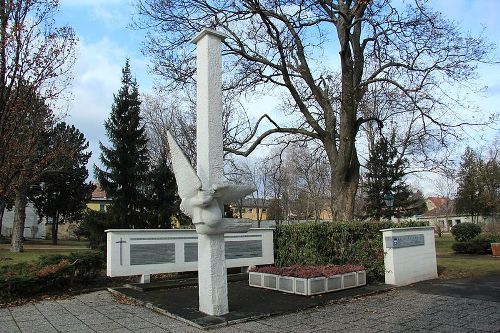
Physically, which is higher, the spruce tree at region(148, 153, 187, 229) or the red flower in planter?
the spruce tree at region(148, 153, 187, 229)

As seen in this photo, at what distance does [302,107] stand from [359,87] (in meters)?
2.71

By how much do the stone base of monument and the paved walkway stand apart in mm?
193

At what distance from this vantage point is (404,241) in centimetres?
1220

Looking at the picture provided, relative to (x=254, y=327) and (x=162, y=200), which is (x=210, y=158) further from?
(x=162, y=200)

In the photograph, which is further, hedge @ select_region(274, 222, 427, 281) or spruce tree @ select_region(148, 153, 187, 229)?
spruce tree @ select_region(148, 153, 187, 229)

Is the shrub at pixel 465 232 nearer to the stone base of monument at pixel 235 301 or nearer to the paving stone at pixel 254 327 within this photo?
the stone base of monument at pixel 235 301

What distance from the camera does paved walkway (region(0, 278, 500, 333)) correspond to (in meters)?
7.04

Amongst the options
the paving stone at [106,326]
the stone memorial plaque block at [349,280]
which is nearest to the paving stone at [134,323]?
the paving stone at [106,326]

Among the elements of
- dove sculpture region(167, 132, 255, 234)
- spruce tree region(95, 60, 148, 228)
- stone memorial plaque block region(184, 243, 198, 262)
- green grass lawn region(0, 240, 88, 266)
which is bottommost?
green grass lawn region(0, 240, 88, 266)

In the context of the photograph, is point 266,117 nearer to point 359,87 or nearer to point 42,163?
point 359,87

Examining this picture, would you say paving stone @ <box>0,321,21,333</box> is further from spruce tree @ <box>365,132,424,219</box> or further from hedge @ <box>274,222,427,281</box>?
spruce tree @ <box>365,132,424,219</box>

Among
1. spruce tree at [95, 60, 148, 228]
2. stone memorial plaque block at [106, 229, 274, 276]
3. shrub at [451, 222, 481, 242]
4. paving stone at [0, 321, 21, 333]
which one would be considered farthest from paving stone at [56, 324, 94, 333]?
shrub at [451, 222, 481, 242]

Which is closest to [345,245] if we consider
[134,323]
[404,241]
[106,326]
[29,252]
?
[404,241]

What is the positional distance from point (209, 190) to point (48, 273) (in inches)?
204
